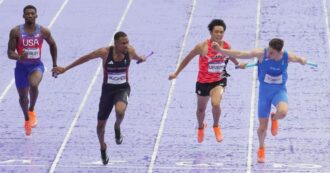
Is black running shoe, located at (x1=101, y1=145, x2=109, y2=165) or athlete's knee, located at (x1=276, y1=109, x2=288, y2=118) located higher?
athlete's knee, located at (x1=276, y1=109, x2=288, y2=118)

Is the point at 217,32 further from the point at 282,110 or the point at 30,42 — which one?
the point at 30,42

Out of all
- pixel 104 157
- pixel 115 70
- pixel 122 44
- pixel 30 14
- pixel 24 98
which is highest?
pixel 122 44

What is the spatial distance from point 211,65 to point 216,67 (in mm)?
81

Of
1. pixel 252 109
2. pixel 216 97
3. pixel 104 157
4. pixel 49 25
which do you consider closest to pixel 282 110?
pixel 216 97

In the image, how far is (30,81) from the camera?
55.7 feet

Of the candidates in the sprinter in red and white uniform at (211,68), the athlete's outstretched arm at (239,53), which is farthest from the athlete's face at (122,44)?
the athlete's outstretched arm at (239,53)

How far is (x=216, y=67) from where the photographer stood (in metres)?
15.8

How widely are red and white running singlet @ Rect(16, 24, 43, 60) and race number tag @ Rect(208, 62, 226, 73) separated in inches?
105

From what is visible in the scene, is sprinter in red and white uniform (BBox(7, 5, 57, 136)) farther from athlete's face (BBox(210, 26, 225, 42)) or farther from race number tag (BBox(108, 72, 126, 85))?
athlete's face (BBox(210, 26, 225, 42))

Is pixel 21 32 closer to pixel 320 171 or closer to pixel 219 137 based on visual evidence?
pixel 219 137

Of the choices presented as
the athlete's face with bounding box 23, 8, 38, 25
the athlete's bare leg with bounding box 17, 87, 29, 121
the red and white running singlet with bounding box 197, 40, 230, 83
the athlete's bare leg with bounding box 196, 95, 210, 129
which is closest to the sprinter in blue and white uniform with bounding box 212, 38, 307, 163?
the red and white running singlet with bounding box 197, 40, 230, 83

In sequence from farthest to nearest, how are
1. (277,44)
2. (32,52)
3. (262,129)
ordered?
(32,52) < (262,129) < (277,44)

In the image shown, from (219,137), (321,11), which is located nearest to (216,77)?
(219,137)

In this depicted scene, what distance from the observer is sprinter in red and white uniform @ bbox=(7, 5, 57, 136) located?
54.6ft
